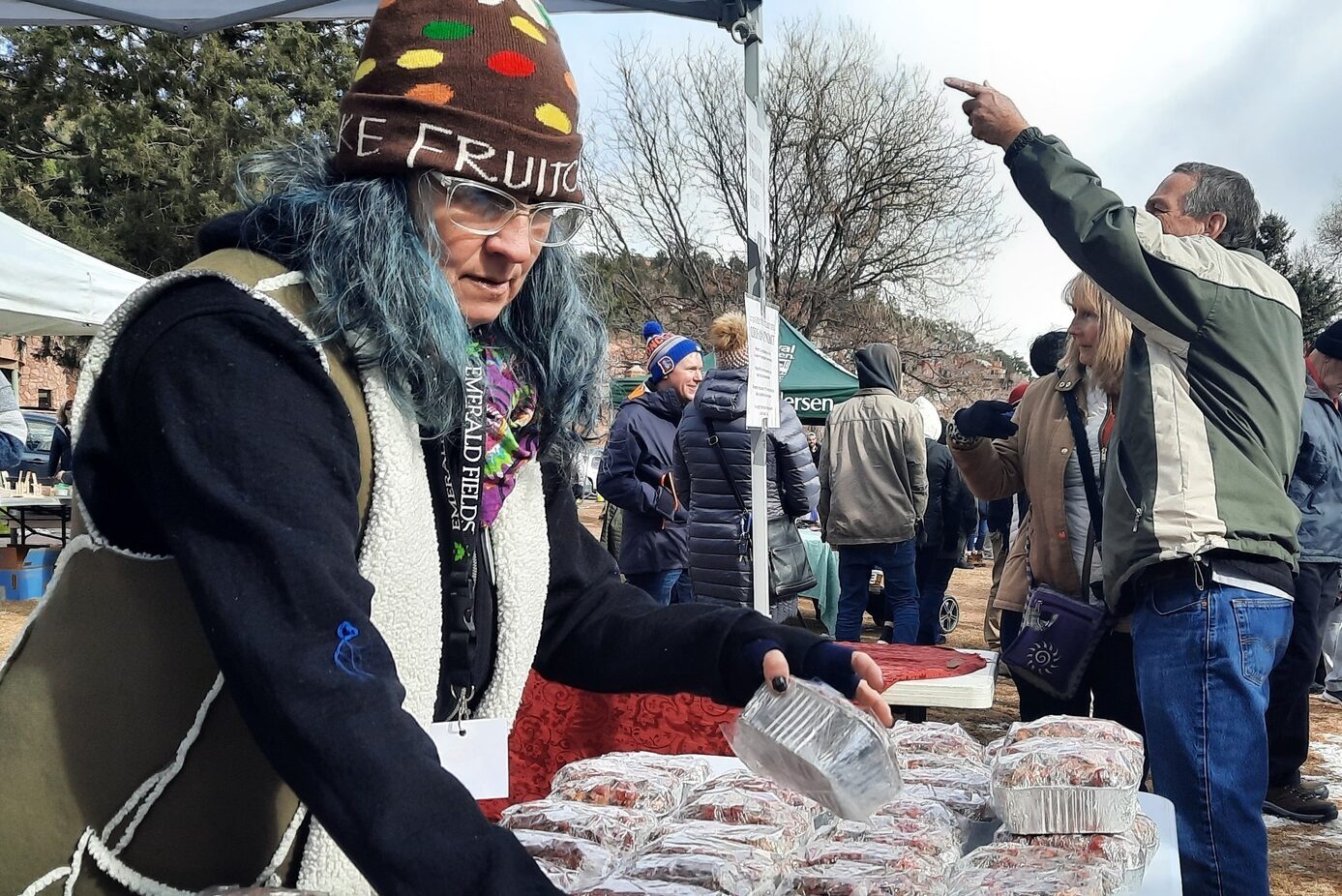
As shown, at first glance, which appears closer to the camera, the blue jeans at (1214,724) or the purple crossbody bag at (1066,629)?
the blue jeans at (1214,724)

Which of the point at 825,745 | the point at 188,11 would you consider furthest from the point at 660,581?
the point at 825,745

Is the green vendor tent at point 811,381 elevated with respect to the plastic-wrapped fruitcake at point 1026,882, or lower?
elevated

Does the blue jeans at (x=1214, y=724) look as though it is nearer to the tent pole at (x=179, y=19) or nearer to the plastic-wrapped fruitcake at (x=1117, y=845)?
the plastic-wrapped fruitcake at (x=1117, y=845)

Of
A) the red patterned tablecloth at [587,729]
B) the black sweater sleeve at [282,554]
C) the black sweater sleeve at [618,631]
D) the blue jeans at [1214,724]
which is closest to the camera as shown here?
the black sweater sleeve at [282,554]

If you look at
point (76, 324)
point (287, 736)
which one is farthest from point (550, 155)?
point (76, 324)

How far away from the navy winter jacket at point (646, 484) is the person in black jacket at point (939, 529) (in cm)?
200

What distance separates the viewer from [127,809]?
932mm

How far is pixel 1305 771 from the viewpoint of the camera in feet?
15.7

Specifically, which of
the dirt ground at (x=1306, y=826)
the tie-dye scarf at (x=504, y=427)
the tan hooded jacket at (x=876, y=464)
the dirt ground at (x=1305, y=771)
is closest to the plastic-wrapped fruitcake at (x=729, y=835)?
the tie-dye scarf at (x=504, y=427)

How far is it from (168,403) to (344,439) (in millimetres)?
142

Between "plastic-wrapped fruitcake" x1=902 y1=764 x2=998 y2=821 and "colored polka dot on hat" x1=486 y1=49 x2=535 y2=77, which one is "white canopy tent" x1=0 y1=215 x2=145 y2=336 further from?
"colored polka dot on hat" x1=486 y1=49 x2=535 y2=77

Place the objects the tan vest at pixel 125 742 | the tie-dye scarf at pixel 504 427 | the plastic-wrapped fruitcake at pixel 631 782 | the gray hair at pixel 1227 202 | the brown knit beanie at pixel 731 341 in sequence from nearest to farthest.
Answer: the tan vest at pixel 125 742
the tie-dye scarf at pixel 504 427
the plastic-wrapped fruitcake at pixel 631 782
the gray hair at pixel 1227 202
the brown knit beanie at pixel 731 341

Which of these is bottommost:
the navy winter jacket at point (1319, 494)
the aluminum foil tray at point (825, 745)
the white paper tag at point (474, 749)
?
the white paper tag at point (474, 749)

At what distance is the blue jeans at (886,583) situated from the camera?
5.95 meters
